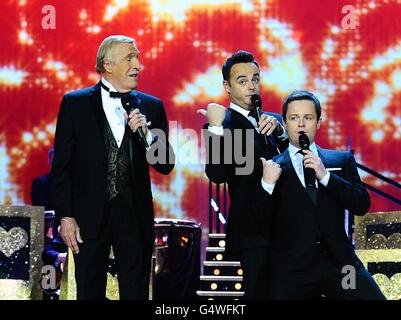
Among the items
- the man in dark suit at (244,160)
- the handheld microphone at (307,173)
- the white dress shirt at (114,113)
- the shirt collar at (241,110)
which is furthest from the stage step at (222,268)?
the handheld microphone at (307,173)

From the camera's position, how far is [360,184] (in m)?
3.80

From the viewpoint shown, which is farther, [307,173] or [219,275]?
[219,275]

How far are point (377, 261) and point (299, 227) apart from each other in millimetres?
1338

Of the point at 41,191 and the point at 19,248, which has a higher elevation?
the point at 41,191

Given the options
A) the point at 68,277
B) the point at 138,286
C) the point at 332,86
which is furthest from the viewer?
the point at 332,86

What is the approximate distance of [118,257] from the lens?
3.70 meters

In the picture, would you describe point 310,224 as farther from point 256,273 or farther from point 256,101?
point 256,101

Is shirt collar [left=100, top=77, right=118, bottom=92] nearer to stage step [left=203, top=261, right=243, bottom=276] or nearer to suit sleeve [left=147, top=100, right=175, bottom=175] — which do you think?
suit sleeve [left=147, top=100, right=175, bottom=175]

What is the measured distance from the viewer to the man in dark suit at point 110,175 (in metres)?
3.69

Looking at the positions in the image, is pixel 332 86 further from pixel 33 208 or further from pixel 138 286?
pixel 138 286

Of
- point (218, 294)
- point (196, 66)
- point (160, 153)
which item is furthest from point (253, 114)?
point (196, 66)

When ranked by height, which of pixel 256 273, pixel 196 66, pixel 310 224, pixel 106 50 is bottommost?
pixel 256 273

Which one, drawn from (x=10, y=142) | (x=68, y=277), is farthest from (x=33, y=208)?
(x=10, y=142)

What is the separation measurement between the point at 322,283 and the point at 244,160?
0.65 metres
